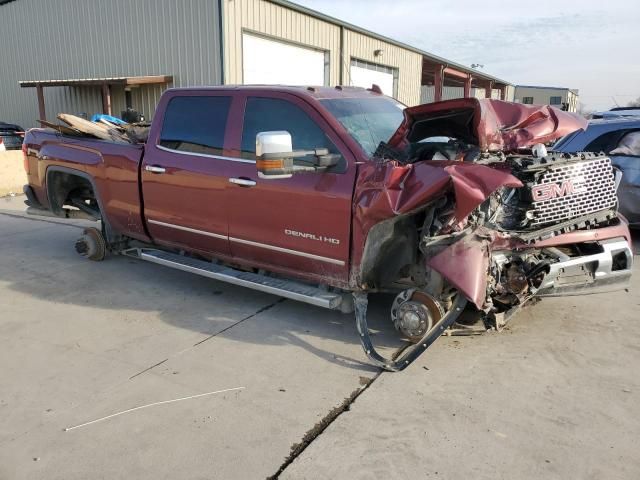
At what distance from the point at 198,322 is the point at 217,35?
11992 mm

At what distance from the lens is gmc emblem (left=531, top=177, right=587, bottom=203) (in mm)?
3660

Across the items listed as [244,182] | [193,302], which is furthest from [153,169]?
[193,302]

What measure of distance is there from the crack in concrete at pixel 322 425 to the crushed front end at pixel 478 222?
24cm

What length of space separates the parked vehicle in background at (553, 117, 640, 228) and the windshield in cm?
311

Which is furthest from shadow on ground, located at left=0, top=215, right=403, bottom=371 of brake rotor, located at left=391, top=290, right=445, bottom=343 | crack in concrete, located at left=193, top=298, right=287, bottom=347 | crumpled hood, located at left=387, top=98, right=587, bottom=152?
crumpled hood, located at left=387, top=98, right=587, bottom=152

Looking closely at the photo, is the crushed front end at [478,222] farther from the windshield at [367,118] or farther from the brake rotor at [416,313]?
the windshield at [367,118]

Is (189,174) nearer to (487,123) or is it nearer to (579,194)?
(487,123)

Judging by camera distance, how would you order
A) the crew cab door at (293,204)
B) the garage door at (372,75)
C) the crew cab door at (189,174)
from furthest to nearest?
1. the garage door at (372,75)
2. the crew cab door at (189,174)
3. the crew cab door at (293,204)

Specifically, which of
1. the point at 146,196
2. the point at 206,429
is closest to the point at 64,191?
the point at 146,196

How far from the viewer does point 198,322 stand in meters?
4.54

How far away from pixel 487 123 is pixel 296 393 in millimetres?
2279

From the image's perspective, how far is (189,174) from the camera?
15.8ft

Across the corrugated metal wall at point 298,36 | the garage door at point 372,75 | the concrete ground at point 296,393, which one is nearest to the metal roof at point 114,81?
the corrugated metal wall at point 298,36

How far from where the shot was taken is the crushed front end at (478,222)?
352cm
